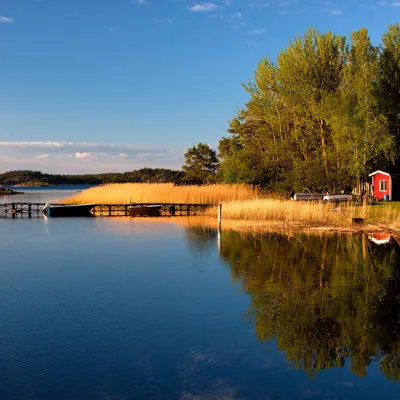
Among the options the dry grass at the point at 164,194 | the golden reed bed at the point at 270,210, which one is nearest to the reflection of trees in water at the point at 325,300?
the golden reed bed at the point at 270,210

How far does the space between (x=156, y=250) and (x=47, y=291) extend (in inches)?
376

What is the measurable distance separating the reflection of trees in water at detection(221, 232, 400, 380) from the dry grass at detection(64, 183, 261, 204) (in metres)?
22.7

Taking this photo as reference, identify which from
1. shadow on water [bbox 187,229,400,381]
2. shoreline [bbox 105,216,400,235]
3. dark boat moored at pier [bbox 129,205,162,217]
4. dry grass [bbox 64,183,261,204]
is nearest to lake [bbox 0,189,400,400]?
shadow on water [bbox 187,229,400,381]

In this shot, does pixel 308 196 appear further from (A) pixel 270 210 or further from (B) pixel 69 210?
(B) pixel 69 210

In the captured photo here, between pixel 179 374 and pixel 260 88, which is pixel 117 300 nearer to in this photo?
pixel 179 374

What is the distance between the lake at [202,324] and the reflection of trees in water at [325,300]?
0.05 m

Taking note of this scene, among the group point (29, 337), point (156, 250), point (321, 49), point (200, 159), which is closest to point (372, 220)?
point (156, 250)

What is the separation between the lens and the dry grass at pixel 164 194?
4876cm

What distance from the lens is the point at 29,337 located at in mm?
11555

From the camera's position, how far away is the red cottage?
45.4 metres

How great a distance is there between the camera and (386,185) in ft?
150

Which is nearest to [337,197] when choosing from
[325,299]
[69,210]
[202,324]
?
[69,210]

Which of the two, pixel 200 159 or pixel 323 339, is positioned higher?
pixel 200 159

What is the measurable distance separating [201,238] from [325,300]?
618 inches
